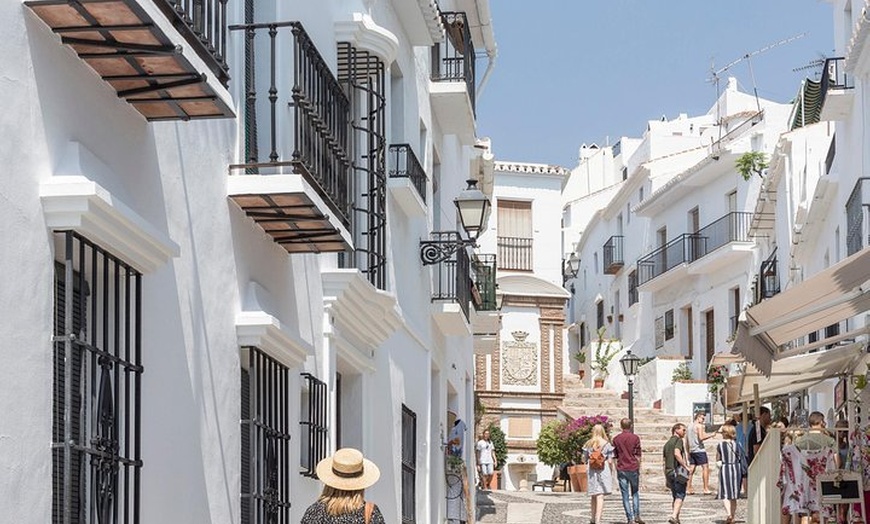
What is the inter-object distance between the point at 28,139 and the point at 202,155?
96.8 inches

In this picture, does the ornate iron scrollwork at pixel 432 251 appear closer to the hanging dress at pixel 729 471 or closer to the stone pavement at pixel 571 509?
the hanging dress at pixel 729 471

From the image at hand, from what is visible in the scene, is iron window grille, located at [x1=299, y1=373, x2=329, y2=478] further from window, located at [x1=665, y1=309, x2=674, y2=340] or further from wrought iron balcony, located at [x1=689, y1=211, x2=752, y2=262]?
window, located at [x1=665, y1=309, x2=674, y2=340]

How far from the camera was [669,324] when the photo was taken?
1955 inches

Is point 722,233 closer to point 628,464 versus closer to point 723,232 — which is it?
point 723,232

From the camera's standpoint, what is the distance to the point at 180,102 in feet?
24.0

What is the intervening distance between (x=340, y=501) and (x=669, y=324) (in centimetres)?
4187

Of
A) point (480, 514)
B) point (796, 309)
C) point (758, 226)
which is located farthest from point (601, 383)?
point (796, 309)

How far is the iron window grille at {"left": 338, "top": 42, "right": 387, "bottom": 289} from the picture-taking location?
13.0 meters

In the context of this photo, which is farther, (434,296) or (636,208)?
(636,208)

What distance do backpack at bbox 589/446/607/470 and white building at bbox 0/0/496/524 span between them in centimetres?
536

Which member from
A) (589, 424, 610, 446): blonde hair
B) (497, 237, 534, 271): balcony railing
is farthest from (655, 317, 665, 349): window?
(589, 424, 610, 446): blonde hair

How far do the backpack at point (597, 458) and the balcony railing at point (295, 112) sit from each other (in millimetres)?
10511

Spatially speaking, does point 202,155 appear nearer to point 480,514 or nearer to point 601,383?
point 480,514

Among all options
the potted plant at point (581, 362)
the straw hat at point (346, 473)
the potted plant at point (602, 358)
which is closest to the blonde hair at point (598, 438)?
the straw hat at point (346, 473)
